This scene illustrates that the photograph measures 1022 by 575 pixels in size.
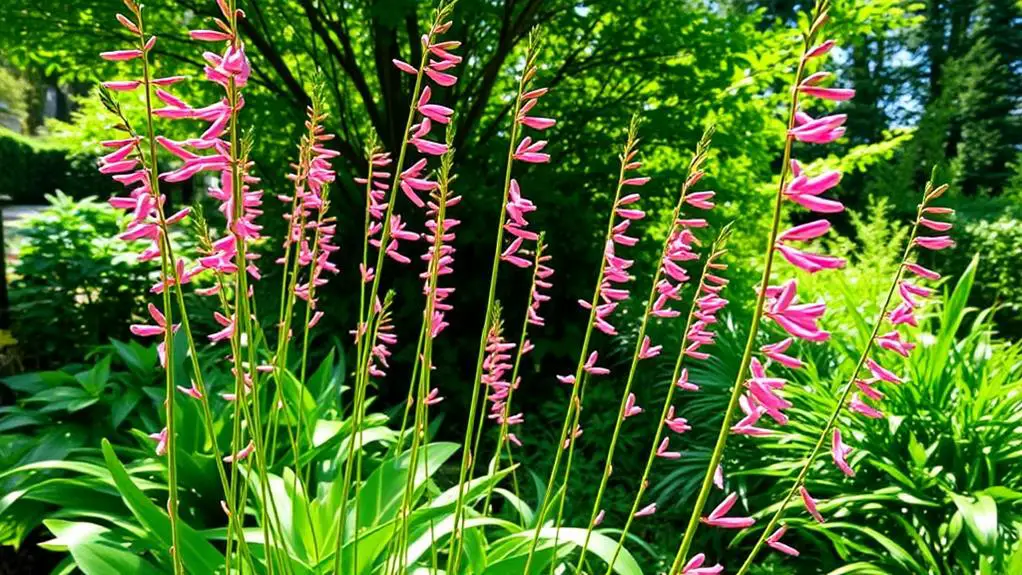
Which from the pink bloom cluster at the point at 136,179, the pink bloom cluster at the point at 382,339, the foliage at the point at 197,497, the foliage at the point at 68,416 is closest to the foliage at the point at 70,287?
the foliage at the point at 197,497

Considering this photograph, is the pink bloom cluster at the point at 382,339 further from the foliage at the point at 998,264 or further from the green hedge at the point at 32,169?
the green hedge at the point at 32,169

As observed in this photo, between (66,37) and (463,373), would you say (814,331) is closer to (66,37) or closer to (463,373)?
(463,373)

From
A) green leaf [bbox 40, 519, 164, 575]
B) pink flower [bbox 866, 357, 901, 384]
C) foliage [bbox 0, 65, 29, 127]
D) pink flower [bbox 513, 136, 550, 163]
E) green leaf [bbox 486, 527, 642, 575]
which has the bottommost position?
green leaf [bbox 40, 519, 164, 575]

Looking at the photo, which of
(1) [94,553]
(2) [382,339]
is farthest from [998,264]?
(1) [94,553]

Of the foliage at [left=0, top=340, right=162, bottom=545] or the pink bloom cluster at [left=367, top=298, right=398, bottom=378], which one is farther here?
the foliage at [left=0, top=340, right=162, bottom=545]

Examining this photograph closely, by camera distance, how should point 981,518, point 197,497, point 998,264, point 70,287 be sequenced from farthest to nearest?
point 998,264 < point 70,287 < point 197,497 < point 981,518

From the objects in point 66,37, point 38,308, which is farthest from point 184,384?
point 66,37

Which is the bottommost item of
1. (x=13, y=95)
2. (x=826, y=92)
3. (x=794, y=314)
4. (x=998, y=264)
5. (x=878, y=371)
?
(x=998, y=264)

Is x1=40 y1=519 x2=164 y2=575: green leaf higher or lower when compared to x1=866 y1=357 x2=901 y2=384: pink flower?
lower

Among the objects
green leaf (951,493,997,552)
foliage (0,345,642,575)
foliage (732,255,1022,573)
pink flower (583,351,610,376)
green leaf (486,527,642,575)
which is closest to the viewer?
pink flower (583,351,610,376)

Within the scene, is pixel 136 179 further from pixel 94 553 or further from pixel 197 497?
pixel 197 497

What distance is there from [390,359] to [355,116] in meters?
2.18

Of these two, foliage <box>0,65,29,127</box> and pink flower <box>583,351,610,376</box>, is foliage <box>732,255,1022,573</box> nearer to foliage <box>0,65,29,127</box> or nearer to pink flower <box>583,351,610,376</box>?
pink flower <box>583,351,610,376</box>

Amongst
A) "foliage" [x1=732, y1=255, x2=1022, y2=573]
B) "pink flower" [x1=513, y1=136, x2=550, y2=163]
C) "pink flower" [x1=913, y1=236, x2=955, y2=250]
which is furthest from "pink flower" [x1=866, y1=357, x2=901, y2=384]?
"foliage" [x1=732, y1=255, x2=1022, y2=573]
